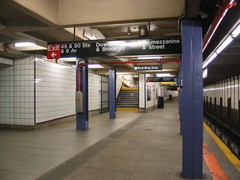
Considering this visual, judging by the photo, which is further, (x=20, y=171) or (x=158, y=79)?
(x=158, y=79)

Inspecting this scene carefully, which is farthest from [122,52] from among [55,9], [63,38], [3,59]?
[3,59]

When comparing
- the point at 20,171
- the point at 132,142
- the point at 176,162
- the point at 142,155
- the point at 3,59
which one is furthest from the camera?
the point at 3,59

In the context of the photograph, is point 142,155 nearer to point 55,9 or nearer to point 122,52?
Result: point 122,52

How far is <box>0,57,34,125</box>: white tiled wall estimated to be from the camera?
27.4 feet

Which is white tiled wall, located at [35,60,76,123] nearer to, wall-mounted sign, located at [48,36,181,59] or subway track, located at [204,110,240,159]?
wall-mounted sign, located at [48,36,181,59]

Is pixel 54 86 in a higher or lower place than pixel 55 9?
lower

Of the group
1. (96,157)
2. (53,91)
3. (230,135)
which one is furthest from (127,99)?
(96,157)

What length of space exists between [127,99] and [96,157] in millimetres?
15423

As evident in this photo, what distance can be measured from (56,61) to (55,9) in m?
5.21

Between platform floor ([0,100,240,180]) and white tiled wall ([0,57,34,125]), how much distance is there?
1442 mm

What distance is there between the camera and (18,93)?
28.1 feet

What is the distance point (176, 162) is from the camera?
4398 millimetres

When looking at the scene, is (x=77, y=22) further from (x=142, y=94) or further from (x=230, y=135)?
(x=142, y=94)

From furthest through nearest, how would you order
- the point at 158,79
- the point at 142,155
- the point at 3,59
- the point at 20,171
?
the point at 158,79 < the point at 3,59 < the point at 142,155 < the point at 20,171
